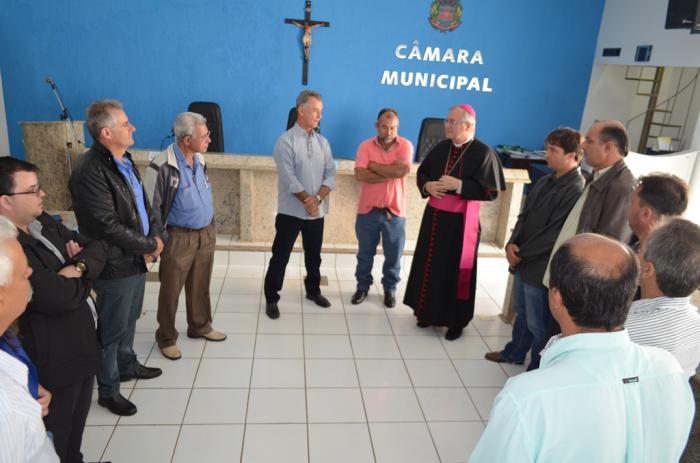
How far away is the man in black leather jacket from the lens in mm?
2337

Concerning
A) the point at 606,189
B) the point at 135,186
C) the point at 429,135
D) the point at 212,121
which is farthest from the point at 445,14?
the point at 135,186

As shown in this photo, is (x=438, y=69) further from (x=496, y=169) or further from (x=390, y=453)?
(x=390, y=453)

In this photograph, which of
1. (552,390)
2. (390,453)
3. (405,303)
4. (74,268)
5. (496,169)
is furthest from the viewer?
(405,303)

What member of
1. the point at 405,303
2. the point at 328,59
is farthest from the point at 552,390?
the point at 328,59

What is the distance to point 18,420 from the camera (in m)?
1.14

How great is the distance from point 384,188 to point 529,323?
4.89 ft

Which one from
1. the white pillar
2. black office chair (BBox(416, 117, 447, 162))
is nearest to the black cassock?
black office chair (BBox(416, 117, 447, 162))

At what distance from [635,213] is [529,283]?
0.99m

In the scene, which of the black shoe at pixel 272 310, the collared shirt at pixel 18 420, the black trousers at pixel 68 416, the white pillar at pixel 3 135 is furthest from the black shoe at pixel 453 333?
the white pillar at pixel 3 135

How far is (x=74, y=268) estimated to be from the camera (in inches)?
76.8

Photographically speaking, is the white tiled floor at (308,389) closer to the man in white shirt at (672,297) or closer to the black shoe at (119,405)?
the black shoe at (119,405)

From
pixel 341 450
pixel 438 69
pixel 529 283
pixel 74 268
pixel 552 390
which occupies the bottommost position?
pixel 341 450

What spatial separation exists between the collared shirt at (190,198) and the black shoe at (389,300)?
1764 millimetres

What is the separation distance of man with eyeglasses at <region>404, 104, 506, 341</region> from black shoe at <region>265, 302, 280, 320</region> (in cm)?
108
